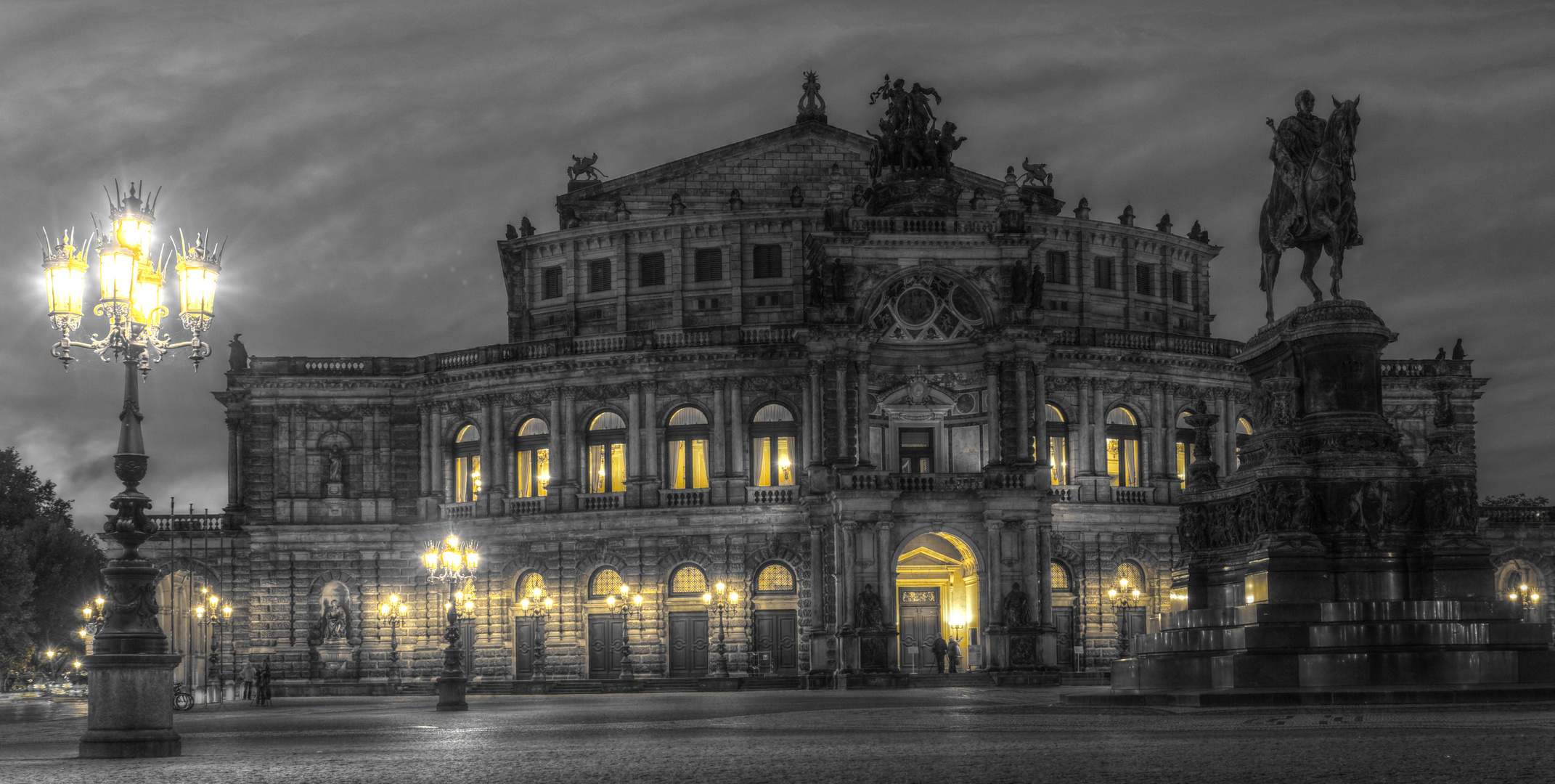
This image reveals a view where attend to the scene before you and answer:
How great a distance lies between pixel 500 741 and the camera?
21625 mm

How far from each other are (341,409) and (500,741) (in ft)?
160

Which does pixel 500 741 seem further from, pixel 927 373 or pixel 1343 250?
pixel 927 373

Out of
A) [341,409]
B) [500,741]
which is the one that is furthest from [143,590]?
[341,409]

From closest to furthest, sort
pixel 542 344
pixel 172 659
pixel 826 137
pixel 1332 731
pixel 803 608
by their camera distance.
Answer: pixel 1332 731 < pixel 172 659 < pixel 803 608 < pixel 542 344 < pixel 826 137

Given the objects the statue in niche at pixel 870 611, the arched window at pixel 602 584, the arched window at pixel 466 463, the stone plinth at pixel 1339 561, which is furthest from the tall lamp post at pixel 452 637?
A: the arched window at pixel 466 463

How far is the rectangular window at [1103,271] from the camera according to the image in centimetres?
7275

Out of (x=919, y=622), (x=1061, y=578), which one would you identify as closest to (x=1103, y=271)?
(x=1061, y=578)

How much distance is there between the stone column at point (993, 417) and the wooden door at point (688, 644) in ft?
40.0

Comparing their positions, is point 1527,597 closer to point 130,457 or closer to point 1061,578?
point 1061,578

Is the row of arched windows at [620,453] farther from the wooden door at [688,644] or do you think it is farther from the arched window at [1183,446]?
the arched window at [1183,446]

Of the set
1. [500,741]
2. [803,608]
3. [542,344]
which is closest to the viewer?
[500,741]

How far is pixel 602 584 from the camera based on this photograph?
6519cm

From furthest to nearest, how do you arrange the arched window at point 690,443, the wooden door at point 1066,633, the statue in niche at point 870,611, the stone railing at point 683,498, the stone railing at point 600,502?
the arched window at point 690,443 → the stone railing at point 600,502 → the stone railing at point 683,498 → the wooden door at point 1066,633 → the statue in niche at point 870,611

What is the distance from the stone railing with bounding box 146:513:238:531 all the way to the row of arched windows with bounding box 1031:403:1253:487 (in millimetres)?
32108
